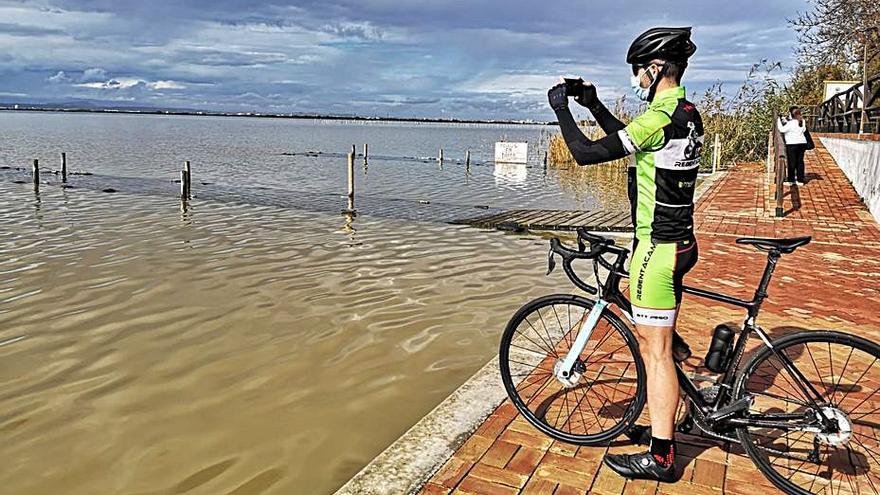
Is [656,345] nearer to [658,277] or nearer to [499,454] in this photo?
[658,277]

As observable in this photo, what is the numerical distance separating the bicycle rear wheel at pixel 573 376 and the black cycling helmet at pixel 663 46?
4.16 ft

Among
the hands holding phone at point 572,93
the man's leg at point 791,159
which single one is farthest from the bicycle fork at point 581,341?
the man's leg at point 791,159

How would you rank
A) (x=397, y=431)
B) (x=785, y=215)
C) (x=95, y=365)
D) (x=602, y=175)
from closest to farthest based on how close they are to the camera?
(x=397, y=431) → (x=95, y=365) → (x=785, y=215) → (x=602, y=175)

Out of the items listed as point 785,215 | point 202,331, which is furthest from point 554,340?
point 785,215

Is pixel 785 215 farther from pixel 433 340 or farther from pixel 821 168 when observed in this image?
pixel 433 340

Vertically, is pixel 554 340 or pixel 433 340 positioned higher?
pixel 554 340

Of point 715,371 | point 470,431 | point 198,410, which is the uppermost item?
point 715,371

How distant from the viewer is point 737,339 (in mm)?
3547

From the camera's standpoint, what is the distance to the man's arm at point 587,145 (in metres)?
3.09

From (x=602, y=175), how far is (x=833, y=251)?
22.4 meters

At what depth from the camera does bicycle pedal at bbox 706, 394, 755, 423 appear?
136 inches

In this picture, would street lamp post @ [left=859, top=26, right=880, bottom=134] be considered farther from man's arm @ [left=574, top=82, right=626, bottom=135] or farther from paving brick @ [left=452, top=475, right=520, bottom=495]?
paving brick @ [left=452, top=475, right=520, bottom=495]

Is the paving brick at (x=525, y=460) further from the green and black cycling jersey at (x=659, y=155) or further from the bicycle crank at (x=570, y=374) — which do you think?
the green and black cycling jersey at (x=659, y=155)

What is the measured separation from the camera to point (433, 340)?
7.26 m
